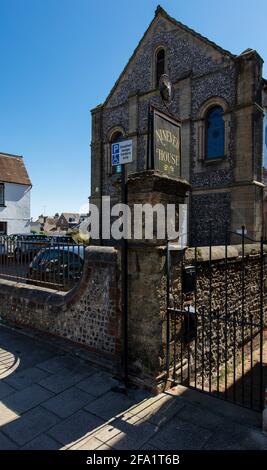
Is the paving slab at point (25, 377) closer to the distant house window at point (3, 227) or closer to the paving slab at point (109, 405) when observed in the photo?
the paving slab at point (109, 405)

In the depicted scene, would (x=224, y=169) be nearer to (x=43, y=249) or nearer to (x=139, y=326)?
(x=43, y=249)

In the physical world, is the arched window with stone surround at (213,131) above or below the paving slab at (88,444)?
above

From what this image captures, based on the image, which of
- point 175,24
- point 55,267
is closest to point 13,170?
point 175,24

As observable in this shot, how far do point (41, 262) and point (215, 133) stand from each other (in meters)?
10.7

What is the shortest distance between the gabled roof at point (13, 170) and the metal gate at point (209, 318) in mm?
23512

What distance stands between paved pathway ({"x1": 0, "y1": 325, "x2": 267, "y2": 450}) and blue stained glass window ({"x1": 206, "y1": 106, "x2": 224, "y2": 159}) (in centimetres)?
1171

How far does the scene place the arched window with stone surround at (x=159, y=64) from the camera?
15.6 metres

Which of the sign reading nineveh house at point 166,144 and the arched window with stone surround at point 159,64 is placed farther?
the arched window with stone surround at point 159,64

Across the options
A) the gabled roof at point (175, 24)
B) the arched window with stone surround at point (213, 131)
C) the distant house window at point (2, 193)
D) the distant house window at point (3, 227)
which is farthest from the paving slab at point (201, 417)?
the distant house window at point (2, 193)

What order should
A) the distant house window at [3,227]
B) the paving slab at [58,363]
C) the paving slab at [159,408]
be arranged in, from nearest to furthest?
the paving slab at [159,408] < the paving slab at [58,363] < the distant house window at [3,227]

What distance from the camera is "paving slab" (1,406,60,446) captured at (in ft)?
9.86

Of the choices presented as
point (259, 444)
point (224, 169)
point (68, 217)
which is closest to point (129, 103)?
point (224, 169)

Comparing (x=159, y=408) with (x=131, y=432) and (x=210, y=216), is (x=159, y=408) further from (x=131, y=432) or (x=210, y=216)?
(x=210, y=216)

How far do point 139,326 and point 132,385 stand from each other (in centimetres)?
81
